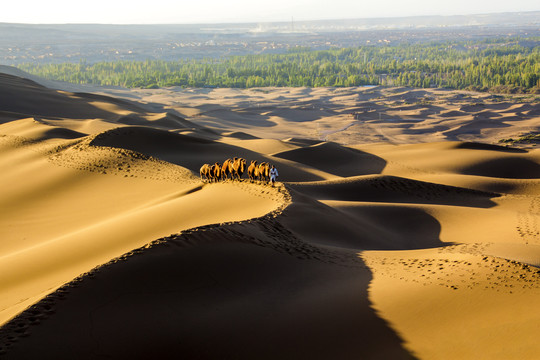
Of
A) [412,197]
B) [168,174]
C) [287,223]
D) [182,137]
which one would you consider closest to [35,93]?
[182,137]

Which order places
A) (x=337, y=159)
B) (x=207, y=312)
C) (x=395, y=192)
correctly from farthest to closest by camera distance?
(x=337, y=159) < (x=395, y=192) < (x=207, y=312)

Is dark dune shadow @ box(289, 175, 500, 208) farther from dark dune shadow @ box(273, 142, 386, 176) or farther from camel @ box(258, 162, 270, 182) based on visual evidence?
dark dune shadow @ box(273, 142, 386, 176)

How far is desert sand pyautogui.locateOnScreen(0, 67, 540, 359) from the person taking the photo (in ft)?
22.6

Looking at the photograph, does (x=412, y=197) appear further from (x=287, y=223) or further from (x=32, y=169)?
(x=32, y=169)

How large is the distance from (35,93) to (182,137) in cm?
3370

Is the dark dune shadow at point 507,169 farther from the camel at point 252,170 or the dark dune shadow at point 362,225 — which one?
the camel at point 252,170

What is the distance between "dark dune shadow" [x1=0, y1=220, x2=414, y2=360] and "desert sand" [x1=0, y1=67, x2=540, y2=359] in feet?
0.09

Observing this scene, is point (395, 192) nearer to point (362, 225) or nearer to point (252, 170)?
point (362, 225)

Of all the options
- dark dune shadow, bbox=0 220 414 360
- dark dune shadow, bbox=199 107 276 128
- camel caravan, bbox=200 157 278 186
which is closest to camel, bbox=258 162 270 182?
camel caravan, bbox=200 157 278 186

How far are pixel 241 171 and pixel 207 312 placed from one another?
10.2 metres

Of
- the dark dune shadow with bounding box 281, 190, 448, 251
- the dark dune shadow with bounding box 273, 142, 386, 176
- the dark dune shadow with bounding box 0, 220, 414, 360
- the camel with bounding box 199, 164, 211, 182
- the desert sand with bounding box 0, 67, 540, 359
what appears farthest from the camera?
the dark dune shadow with bounding box 273, 142, 386, 176

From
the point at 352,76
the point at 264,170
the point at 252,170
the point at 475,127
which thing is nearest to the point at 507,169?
the point at 264,170

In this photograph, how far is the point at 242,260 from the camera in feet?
31.7

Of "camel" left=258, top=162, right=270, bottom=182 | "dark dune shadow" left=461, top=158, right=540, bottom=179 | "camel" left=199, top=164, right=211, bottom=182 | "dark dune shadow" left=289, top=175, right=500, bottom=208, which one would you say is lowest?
"dark dune shadow" left=461, top=158, right=540, bottom=179
